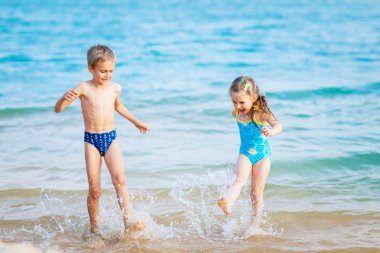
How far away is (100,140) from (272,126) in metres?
1.52

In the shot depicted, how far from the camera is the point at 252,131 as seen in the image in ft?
16.4

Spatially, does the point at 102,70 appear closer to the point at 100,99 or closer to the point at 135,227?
the point at 100,99

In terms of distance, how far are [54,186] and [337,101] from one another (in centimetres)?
687

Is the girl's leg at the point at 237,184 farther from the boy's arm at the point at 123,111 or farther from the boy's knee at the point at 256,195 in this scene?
the boy's arm at the point at 123,111

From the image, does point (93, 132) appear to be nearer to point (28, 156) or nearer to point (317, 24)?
point (28, 156)

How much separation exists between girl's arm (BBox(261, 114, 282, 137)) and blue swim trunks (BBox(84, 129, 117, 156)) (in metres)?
1.36

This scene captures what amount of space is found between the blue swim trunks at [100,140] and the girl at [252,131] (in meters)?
1.13

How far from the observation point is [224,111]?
35.1 ft

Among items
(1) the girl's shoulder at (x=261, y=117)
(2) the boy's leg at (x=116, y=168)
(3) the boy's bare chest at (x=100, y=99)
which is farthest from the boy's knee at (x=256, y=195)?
(3) the boy's bare chest at (x=100, y=99)

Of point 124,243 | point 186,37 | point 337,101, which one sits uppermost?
point 186,37

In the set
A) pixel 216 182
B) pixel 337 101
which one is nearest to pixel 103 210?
pixel 216 182

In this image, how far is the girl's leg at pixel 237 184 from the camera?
468 cm

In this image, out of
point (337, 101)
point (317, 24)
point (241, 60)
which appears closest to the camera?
point (337, 101)

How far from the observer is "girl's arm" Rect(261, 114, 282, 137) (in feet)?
15.3
